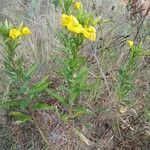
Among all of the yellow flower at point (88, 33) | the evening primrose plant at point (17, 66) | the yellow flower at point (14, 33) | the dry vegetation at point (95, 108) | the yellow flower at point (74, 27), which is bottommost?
the dry vegetation at point (95, 108)

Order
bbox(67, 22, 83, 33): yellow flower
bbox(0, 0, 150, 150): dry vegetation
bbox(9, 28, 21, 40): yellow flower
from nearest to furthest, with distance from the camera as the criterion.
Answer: bbox(67, 22, 83, 33): yellow flower < bbox(9, 28, 21, 40): yellow flower < bbox(0, 0, 150, 150): dry vegetation

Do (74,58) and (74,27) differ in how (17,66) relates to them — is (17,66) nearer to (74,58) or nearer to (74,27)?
(74,58)

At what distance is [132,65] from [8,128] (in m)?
1.00

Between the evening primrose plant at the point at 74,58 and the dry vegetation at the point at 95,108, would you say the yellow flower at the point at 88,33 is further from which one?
the dry vegetation at the point at 95,108

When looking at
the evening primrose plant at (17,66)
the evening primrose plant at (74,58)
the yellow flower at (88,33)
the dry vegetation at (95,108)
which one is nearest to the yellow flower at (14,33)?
the evening primrose plant at (17,66)

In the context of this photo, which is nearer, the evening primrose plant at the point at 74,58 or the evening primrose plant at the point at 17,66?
the evening primrose plant at the point at 74,58

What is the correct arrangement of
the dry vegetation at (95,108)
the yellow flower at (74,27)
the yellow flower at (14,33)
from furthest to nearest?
the dry vegetation at (95,108) → the yellow flower at (14,33) → the yellow flower at (74,27)

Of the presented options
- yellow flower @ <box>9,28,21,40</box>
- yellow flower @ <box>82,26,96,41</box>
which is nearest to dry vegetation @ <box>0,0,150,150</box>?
yellow flower @ <box>9,28,21,40</box>

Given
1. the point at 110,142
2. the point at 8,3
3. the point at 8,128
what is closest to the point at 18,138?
the point at 8,128

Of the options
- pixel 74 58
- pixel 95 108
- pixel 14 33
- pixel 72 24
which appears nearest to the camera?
pixel 72 24

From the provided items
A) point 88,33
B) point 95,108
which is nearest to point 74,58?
point 88,33

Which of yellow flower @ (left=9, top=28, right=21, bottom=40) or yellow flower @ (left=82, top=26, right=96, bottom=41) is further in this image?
yellow flower @ (left=9, top=28, right=21, bottom=40)

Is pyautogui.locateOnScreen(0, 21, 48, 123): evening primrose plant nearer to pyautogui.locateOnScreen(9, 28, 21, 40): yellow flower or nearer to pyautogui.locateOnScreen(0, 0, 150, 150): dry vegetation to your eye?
pyautogui.locateOnScreen(9, 28, 21, 40): yellow flower

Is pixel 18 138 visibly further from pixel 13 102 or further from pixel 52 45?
pixel 52 45
